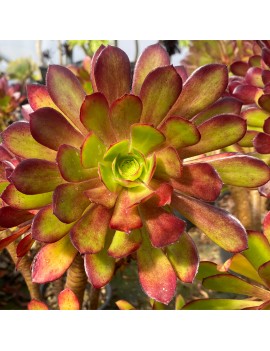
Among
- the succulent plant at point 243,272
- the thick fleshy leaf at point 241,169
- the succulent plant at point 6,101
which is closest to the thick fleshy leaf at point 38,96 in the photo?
the thick fleshy leaf at point 241,169

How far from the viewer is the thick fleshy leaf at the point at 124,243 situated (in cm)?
45

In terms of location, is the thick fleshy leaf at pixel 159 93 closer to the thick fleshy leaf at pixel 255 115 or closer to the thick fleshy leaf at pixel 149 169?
the thick fleshy leaf at pixel 149 169

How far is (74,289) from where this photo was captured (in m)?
0.65

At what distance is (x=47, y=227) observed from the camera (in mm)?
453

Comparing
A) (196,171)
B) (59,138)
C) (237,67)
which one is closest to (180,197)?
(196,171)

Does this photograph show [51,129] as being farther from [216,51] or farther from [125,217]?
[216,51]

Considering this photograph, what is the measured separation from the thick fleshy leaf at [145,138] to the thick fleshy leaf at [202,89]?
5 centimetres

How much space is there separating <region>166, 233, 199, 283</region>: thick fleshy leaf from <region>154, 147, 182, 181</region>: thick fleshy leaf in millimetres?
72

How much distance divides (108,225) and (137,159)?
9 cm

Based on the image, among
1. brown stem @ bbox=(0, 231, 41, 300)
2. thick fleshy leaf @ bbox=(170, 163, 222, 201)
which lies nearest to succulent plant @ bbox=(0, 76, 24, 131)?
brown stem @ bbox=(0, 231, 41, 300)

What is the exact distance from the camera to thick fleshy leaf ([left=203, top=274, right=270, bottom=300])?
0.62m

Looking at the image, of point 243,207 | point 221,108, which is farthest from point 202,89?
point 243,207

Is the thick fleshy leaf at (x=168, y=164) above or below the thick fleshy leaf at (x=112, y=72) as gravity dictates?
below

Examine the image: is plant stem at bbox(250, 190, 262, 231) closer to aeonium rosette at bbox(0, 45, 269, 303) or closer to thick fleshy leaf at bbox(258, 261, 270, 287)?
thick fleshy leaf at bbox(258, 261, 270, 287)
